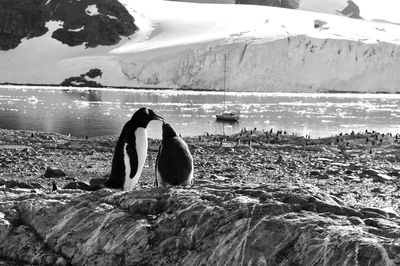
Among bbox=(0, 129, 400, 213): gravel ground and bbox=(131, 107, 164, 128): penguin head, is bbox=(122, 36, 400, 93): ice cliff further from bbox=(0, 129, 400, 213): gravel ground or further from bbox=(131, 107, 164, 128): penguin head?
bbox=(131, 107, 164, 128): penguin head

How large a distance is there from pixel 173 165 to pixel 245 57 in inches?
3831

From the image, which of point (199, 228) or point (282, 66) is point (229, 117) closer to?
point (199, 228)

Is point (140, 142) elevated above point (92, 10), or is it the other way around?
point (92, 10)

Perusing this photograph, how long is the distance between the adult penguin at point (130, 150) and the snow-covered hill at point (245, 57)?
95.9m

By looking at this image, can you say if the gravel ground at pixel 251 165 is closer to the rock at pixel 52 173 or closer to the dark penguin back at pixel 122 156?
the rock at pixel 52 173

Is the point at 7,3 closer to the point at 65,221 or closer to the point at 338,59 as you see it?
the point at 338,59

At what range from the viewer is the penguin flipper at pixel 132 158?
7.43 meters

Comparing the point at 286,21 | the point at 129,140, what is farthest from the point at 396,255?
the point at 286,21

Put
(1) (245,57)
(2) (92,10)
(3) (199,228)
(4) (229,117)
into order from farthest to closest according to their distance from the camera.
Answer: (2) (92,10), (1) (245,57), (4) (229,117), (3) (199,228)

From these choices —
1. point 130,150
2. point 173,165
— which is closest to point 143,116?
point 130,150

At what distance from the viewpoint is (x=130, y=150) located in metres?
7.45

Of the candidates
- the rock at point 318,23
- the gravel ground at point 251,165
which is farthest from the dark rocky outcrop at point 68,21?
the gravel ground at point 251,165

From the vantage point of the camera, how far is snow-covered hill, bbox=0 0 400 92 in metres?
105

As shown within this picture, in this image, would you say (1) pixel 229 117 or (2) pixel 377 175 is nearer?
(2) pixel 377 175
